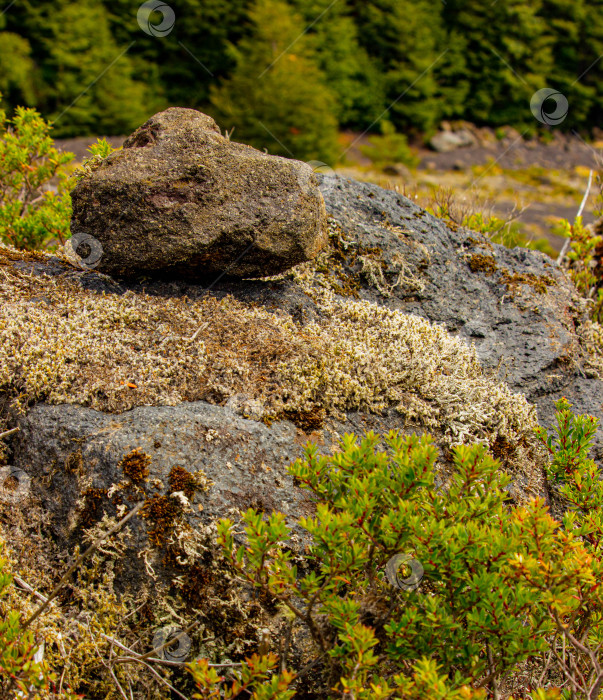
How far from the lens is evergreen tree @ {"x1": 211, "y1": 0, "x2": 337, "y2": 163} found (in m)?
14.1

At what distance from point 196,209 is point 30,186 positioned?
2.87 m

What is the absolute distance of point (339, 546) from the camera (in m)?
1.85

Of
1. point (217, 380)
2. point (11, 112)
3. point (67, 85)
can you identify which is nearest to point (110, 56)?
point (67, 85)

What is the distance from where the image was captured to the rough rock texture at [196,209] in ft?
10.5

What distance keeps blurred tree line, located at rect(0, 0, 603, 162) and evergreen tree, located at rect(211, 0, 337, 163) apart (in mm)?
34

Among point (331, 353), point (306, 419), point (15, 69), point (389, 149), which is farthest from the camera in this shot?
point (389, 149)

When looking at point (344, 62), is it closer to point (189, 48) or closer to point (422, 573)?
point (189, 48)

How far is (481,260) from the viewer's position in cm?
424

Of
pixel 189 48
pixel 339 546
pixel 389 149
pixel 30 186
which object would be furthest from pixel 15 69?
pixel 339 546

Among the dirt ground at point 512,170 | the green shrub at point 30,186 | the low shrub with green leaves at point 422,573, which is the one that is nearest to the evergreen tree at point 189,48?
the dirt ground at point 512,170

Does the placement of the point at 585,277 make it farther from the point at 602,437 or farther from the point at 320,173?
the point at 320,173

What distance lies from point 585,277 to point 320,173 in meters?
2.53

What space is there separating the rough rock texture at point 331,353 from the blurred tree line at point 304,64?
784cm

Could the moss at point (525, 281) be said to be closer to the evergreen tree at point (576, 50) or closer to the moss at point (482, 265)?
the moss at point (482, 265)
